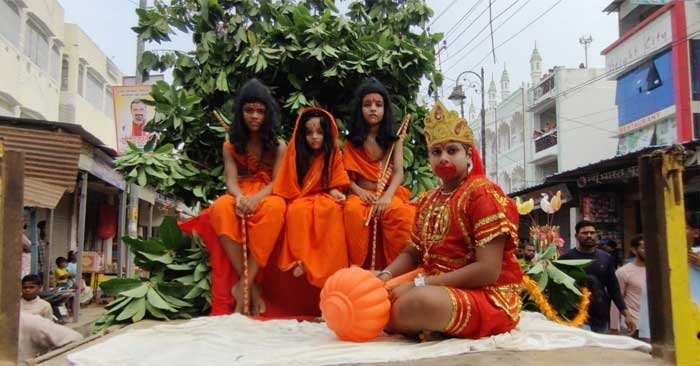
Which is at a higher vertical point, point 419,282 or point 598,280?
point 419,282

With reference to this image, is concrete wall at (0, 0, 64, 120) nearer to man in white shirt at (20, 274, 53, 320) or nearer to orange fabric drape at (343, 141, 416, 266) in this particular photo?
man in white shirt at (20, 274, 53, 320)

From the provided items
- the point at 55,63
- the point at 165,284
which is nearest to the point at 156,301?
the point at 165,284

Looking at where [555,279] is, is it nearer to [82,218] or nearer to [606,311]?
[606,311]

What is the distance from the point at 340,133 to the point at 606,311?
2.33 meters

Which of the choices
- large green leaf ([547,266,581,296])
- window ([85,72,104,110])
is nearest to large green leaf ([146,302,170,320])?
large green leaf ([547,266,581,296])

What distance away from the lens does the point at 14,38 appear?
13.2 meters

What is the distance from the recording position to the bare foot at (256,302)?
3.67m

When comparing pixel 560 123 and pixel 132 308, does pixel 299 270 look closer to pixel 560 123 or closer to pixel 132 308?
pixel 132 308

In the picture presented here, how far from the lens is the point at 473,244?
2766 millimetres

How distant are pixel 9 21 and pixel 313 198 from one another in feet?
38.4

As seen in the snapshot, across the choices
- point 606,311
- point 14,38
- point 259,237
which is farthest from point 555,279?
point 14,38

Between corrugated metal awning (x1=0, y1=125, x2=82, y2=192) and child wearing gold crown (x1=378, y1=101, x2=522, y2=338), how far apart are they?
522 cm

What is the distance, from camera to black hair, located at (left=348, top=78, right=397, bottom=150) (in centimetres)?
397

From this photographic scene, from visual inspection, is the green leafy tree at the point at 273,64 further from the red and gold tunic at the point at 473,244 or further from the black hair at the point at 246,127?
the red and gold tunic at the point at 473,244
